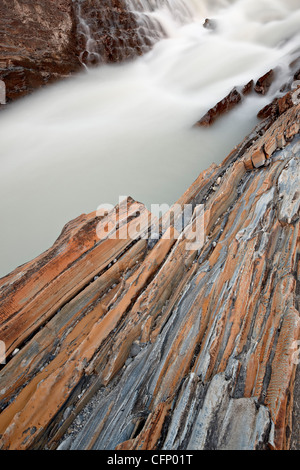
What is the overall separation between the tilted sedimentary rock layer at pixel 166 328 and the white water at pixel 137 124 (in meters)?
3.17

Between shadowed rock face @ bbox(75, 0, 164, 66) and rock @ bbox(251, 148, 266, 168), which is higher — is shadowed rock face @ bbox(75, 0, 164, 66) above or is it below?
above

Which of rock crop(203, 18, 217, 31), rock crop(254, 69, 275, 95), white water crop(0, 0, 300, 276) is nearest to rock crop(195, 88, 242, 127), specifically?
white water crop(0, 0, 300, 276)

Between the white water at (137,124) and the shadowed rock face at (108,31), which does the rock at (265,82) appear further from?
the shadowed rock face at (108,31)

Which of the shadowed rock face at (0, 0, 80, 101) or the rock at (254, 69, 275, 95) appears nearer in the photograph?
the rock at (254, 69, 275, 95)

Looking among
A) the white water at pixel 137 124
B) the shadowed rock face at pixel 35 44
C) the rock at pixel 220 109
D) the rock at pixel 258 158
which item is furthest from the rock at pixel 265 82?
the shadowed rock face at pixel 35 44

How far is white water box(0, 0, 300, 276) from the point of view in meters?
7.43

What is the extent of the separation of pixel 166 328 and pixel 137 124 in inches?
339

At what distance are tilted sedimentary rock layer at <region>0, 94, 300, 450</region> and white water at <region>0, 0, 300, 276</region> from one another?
10.4ft

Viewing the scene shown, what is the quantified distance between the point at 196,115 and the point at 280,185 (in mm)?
6543

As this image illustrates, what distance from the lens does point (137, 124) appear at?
1007 centimetres

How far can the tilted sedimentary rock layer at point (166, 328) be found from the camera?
2508 millimetres

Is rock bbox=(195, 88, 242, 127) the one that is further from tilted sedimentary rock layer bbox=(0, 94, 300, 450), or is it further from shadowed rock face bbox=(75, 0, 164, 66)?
shadowed rock face bbox=(75, 0, 164, 66)
